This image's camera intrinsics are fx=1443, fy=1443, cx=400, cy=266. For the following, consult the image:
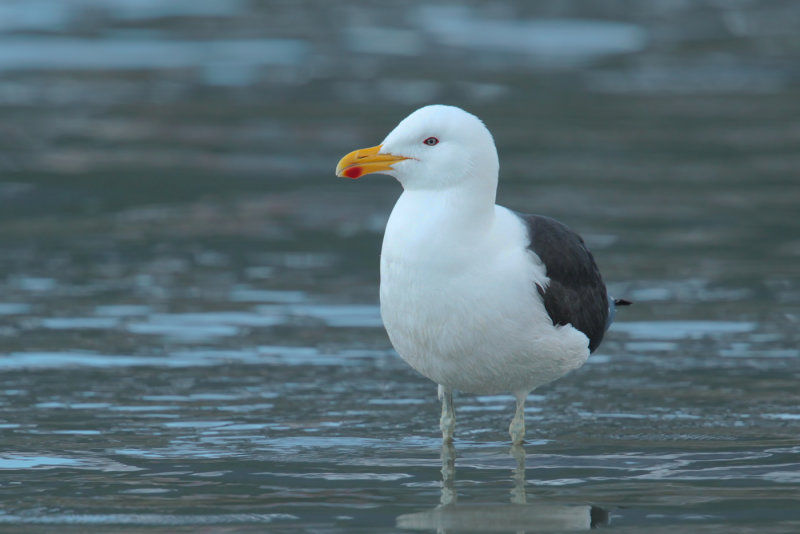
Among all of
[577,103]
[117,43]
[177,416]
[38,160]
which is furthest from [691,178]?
[117,43]

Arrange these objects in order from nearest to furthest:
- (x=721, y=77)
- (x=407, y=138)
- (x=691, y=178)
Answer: (x=407, y=138) → (x=691, y=178) → (x=721, y=77)

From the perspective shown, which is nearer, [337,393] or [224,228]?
[337,393]

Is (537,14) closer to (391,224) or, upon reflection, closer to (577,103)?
(577,103)

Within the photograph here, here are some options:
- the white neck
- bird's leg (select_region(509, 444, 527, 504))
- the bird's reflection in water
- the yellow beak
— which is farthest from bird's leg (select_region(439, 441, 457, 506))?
the yellow beak

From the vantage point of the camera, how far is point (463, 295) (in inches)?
294

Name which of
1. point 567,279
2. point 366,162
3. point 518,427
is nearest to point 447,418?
point 518,427

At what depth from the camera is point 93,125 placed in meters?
20.2

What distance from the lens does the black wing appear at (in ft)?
25.9

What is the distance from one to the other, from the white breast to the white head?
5.0 inches

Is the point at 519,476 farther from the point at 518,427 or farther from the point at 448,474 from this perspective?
the point at 518,427

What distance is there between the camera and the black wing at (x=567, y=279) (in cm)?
790

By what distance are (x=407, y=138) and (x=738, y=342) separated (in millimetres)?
4184

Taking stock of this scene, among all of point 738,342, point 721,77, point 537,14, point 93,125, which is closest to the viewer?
point 738,342

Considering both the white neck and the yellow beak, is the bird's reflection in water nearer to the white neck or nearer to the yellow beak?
the white neck
